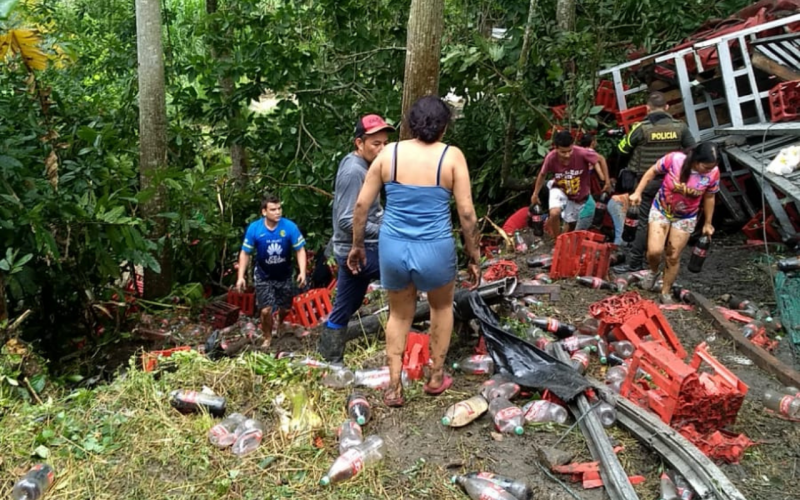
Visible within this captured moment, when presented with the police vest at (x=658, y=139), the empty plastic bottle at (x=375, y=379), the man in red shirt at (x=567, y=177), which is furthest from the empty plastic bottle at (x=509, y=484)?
the police vest at (x=658, y=139)

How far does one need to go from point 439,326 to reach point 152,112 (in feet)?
16.3

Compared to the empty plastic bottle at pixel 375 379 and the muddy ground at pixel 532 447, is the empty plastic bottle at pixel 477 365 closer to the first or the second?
the muddy ground at pixel 532 447

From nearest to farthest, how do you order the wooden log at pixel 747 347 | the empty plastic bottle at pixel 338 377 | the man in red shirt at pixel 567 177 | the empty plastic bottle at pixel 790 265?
the empty plastic bottle at pixel 338 377 < the wooden log at pixel 747 347 < the empty plastic bottle at pixel 790 265 < the man in red shirt at pixel 567 177

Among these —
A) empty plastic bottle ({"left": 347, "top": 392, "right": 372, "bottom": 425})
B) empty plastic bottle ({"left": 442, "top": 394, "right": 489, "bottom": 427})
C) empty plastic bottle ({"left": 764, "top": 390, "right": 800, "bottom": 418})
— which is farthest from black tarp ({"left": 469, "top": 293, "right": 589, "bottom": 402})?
empty plastic bottle ({"left": 764, "top": 390, "right": 800, "bottom": 418})

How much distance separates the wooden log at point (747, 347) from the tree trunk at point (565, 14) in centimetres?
474

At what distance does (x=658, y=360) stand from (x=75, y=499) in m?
3.46

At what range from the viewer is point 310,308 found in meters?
7.00

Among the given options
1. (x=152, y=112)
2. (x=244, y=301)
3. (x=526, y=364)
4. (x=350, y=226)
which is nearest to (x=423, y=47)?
(x=350, y=226)

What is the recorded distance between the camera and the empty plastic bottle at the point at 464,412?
12.8 ft

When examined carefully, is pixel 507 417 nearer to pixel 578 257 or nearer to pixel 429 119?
pixel 429 119

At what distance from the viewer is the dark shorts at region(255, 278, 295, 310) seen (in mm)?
6309

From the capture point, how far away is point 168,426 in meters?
3.86

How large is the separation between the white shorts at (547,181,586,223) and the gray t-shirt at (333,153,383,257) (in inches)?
139

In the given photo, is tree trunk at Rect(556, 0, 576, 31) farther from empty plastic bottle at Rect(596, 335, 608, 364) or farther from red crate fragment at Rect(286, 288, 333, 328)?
empty plastic bottle at Rect(596, 335, 608, 364)
